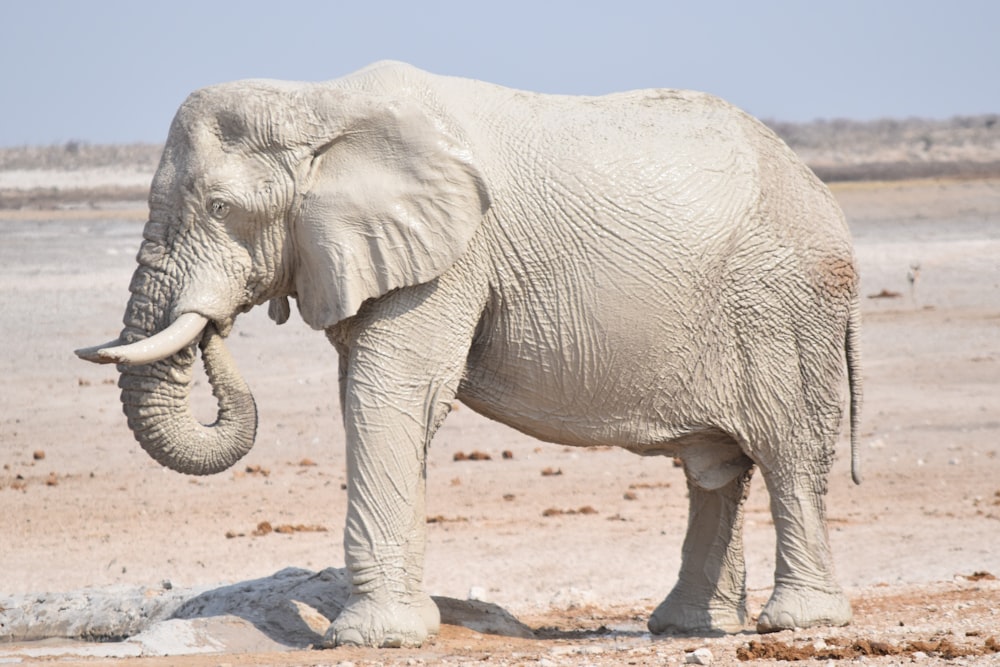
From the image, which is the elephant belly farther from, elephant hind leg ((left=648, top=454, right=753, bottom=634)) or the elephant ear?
elephant hind leg ((left=648, top=454, right=753, bottom=634))

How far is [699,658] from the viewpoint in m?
6.97

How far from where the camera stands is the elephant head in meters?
7.36

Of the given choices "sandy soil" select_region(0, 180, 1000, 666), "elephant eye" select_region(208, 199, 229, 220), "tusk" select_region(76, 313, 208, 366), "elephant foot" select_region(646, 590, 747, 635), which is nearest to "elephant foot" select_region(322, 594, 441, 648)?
"sandy soil" select_region(0, 180, 1000, 666)

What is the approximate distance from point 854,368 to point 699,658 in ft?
6.22

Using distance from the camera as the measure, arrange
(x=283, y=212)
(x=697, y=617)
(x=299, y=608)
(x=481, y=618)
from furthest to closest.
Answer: (x=697, y=617) < (x=481, y=618) < (x=299, y=608) < (x=283, y=212)

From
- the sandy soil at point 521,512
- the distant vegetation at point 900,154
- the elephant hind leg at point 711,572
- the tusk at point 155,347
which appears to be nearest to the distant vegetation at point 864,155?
the distant vegetation at point 900,154

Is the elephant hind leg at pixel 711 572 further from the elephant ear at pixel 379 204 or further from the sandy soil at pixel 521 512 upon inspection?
the elephant ear at pixel 379 204

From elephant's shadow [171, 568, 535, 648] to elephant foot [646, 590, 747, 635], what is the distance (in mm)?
666

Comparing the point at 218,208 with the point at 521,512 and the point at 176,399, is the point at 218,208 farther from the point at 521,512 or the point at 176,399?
the point at 521,512

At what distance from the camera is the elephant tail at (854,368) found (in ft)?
26.6

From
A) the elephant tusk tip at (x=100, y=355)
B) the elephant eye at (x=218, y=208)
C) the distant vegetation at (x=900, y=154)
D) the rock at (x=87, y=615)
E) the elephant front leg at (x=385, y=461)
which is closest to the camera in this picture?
the elephant tusk tip at (x=100, y=355)

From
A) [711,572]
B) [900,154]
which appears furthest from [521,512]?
[900,154]

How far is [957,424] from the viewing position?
1466 centimetres

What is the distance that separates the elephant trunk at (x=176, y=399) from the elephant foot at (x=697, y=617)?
2.32 meters
